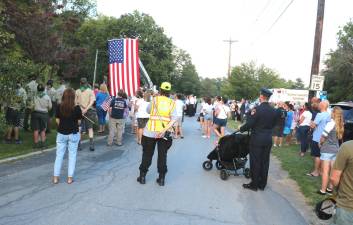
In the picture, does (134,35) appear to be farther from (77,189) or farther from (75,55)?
(77,189)

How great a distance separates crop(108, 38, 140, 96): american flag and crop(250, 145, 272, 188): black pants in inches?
383

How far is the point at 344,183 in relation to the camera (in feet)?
12.9

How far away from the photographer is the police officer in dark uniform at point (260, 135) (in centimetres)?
805

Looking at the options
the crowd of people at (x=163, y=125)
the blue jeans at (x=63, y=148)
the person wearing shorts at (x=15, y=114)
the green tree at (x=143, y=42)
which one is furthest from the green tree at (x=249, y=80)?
the blue jeans at (x=63, y=148)

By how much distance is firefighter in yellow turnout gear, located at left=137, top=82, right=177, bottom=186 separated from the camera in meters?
7.80

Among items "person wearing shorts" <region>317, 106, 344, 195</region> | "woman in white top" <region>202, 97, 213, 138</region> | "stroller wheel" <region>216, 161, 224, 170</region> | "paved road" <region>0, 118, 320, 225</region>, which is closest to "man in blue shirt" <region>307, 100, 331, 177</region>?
"person wearing shorts" <region>317, 106, 344, 195</region>

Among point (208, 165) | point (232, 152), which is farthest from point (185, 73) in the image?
point (232, 152)

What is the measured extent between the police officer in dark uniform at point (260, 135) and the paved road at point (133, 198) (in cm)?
36

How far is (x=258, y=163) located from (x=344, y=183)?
13.8 ft

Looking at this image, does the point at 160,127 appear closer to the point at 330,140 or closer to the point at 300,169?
the point at 330,140

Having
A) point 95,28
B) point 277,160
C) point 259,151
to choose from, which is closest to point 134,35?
point 95,28

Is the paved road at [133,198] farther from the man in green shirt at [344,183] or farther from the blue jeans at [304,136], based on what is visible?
the blue jeans at [304,136]

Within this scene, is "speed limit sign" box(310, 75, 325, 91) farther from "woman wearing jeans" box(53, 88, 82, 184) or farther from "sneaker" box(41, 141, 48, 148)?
"woman wearing jeans" box(53, 88, 82, 184)

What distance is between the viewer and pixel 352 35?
57.0 m
